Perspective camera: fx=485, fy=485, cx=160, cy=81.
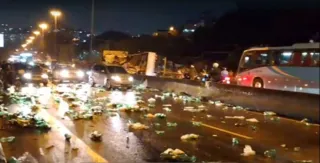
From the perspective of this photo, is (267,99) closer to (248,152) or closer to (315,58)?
(315,58)

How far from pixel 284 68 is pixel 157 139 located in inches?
752

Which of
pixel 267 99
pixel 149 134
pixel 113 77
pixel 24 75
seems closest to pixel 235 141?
pixel 149 134

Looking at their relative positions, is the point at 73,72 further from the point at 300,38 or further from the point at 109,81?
the point at 300,38

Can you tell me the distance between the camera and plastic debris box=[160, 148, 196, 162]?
9.35 m

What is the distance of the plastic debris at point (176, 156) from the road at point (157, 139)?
0.52 feet

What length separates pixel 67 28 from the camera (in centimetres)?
10538

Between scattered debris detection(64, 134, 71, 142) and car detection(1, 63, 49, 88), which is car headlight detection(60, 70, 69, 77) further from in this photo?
scattered debris detection(64, 134, 71, 142)

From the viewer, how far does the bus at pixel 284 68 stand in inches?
1035

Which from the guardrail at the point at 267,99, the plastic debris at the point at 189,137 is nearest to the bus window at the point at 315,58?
the guardrail at the point at 267,99

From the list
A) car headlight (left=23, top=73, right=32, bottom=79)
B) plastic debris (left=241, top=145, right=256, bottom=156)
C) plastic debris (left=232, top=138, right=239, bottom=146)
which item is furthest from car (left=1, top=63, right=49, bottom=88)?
plastic debris (left=241, top=145, right=256, bottom=156)

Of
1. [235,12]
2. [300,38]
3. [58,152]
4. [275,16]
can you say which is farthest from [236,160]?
[235,12]

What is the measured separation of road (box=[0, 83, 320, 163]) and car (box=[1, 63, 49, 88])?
18221 mm

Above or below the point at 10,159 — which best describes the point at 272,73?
above

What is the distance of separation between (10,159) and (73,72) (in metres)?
34.3
